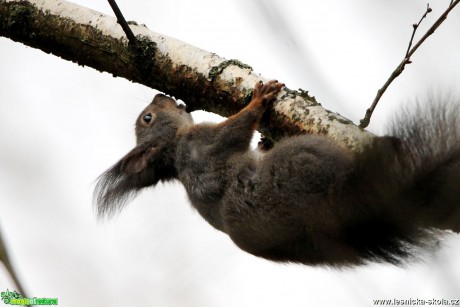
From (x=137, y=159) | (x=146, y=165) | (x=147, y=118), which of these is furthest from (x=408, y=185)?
(x=147, y=118)

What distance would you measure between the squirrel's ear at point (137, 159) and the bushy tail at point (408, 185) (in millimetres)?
2561

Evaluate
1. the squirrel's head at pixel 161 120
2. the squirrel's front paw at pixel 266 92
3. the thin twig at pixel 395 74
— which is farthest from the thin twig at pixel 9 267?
the squirrel's head at pixel 161 120

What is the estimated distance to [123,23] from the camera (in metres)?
4.87

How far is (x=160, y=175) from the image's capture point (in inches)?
238

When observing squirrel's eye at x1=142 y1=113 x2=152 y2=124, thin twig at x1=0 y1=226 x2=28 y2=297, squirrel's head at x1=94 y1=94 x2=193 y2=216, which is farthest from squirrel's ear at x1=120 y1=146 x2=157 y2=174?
thin twig at x1=0 y1=226 x2=28 y2=297

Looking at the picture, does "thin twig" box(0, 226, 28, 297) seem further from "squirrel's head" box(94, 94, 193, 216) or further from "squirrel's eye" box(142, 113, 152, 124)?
"squirrel's eye" box(142, 113, 152, 124)

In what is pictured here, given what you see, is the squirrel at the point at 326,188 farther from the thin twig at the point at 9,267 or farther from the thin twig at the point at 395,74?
the thin twig at the point at 9,267

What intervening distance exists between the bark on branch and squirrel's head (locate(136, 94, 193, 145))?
0.85 meters

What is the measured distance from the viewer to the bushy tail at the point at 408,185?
11.7 feet

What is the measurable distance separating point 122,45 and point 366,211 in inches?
107

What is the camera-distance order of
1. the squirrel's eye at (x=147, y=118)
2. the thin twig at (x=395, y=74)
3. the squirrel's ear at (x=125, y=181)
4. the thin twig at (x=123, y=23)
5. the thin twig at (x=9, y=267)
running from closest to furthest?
1. the thin twig at (x=9, y=267)
2. the thin twig at (x=395, y=74)
3. the thin twig at (x=123, y=23)
4. the squirrel's ear at (x=125, y=181)
5. the squirrel's eye at (x=147, y=118)

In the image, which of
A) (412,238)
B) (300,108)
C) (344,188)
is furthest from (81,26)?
(412,238)

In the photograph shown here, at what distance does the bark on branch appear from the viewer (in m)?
4.77

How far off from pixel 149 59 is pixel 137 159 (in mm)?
1234
